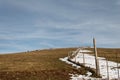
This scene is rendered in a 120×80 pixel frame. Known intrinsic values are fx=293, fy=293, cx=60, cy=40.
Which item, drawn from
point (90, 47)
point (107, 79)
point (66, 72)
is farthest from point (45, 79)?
point (90, 47)

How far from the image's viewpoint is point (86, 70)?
3834 cm

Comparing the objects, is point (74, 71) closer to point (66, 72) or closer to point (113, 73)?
point (66, 72)

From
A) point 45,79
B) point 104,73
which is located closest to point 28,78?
point 45,79

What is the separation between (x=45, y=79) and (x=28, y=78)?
2.07 metres

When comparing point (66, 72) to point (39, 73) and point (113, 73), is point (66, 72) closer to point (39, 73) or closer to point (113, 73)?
point (39, 73)

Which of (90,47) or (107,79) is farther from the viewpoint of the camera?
(90,47)

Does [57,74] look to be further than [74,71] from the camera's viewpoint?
No

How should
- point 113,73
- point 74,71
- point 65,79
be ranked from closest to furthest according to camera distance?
point 65,79 < point 113,73 < point 74,71

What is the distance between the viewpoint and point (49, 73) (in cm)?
3616

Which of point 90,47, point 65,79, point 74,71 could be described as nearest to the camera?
point 65,79

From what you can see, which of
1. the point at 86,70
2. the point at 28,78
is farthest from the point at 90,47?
the point at 28,78

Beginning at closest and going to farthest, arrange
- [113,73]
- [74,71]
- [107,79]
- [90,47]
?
[107,79]
[113,73]
[74,71]
[90,47]

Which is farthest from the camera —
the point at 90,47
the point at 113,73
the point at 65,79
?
the point at 90,47

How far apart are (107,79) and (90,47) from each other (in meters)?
64.0
